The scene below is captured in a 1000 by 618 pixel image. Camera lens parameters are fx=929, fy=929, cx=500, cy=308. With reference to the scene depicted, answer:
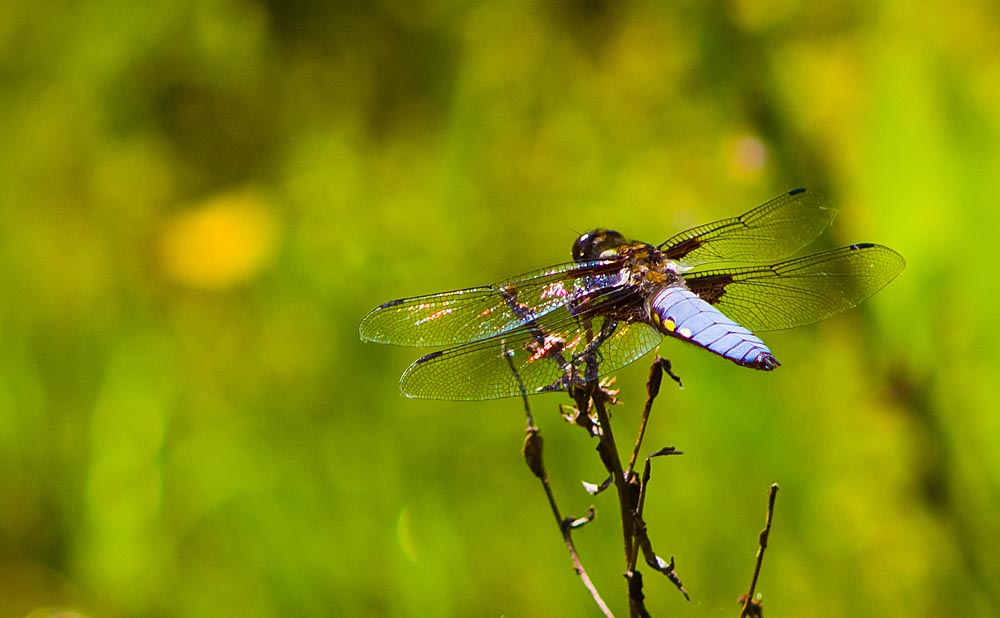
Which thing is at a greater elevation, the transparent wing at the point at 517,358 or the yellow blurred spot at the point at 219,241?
the yellow blurred spot at the point at 219,241

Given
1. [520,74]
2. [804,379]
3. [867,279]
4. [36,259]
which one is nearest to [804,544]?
[804,379]

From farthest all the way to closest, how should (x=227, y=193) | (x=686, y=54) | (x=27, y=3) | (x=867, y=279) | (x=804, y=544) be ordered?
(x=27, y=3) < (x=227, y=193) < (x=686, y=54) < (x=804, y=544) < (x=867, y=279)

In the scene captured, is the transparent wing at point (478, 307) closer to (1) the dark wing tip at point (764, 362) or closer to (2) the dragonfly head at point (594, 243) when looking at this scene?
(2) the dragonfly head at point (594, 243)

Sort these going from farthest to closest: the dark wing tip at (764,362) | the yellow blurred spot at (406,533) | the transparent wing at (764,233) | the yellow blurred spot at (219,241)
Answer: the yellow blurred spot at (219,241), the yellow blurred spot at (406,533), the transparent wing at (764,233), the dark wing tip at (764,362)

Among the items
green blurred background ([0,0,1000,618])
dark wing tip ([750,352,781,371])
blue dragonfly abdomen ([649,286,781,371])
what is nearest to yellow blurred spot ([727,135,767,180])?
green blurred background ([0,0,1000,618])

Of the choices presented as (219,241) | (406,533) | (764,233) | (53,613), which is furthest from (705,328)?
(219,241)

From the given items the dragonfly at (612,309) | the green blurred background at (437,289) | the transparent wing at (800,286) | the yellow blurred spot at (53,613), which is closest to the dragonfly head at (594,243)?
the dragonfly at (612,309)

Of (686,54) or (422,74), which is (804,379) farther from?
(422,74)

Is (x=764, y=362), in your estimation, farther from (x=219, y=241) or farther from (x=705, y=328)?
(x=219, y=241)
